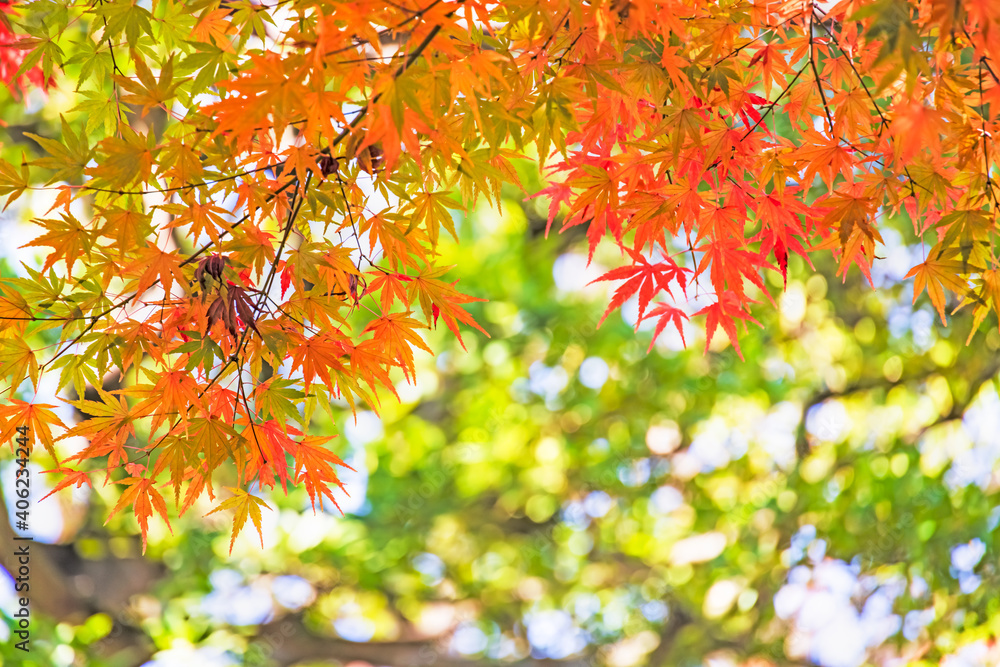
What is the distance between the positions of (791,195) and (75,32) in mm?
2898

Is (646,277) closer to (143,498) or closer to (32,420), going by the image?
(143,498)

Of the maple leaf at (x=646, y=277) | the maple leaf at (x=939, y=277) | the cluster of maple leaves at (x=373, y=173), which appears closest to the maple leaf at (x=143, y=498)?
the cluster of maple leaves at (x=373, y=173)

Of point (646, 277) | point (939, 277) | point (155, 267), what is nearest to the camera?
point (155, 267)

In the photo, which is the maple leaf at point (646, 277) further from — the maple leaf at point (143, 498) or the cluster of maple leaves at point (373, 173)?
the maple leaf at point (143, 498)

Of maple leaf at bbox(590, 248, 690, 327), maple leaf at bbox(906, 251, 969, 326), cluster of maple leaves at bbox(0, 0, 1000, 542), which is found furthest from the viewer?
maple leaf at bbox(590, 248, 690, 327)

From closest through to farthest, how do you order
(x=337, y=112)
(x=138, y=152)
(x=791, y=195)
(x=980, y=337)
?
(x=337, y=112), (x=138, y=152), (x=791, y=195), (x=980, y=337)

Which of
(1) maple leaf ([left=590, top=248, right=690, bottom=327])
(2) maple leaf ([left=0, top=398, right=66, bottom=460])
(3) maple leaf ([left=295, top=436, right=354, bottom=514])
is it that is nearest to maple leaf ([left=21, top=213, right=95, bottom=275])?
(2) maple leaf ([left=0, top=398, right=66, bottom=460])

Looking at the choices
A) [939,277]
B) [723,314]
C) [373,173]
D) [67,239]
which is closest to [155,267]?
[67,239]

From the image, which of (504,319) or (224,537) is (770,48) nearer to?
(504,319)

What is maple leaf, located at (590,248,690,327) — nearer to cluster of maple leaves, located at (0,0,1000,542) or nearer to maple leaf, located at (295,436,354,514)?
cluster of maple leaves, located at (0,0,1000,542)

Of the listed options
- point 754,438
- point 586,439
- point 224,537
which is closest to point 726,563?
point 754,438

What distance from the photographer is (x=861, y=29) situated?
1.13m

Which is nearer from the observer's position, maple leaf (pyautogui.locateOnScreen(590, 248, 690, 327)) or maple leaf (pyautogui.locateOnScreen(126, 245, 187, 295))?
maple leaf (pyautogui.locateOnScreen(126, 245, 187, 295))

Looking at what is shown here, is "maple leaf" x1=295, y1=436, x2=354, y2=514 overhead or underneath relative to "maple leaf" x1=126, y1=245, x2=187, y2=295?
underneath
